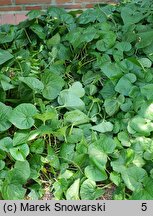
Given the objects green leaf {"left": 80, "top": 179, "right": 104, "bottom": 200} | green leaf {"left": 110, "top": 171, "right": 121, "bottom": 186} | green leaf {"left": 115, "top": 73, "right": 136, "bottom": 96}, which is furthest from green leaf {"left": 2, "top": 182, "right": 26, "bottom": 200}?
green leaf {"left": 115, "top": 73, "right": 136, "bottom": 96}

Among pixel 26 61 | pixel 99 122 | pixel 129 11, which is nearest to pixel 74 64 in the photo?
pixel 26 61

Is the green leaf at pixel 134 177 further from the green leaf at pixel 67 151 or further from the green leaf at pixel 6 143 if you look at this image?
the green leaf at pixel 6 143

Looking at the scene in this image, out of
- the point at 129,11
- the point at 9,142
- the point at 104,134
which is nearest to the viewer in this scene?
the point at 9,142

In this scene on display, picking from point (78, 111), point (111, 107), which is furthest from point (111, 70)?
point (78, 111)

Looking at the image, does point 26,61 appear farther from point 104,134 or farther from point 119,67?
point 104,134

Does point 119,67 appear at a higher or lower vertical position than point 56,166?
higher

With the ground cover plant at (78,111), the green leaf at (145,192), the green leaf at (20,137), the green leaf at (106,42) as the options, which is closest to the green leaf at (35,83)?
the ground cover plant at (78,111)
